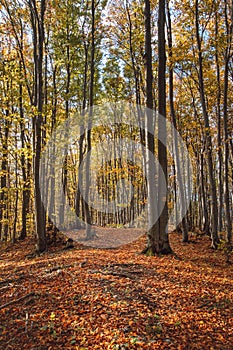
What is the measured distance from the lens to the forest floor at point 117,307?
3.69 metres

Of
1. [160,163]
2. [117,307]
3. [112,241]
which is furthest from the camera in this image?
[112,241]

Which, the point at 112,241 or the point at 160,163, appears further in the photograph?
the point at 112,241

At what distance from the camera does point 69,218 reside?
72.9 ft

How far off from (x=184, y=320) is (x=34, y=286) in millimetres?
3323

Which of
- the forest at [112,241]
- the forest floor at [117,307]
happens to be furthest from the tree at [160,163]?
the forest floor at [117,307]

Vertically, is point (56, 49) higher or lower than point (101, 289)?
higher

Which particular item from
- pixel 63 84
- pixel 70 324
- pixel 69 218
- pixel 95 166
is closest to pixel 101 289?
pixel 70 324

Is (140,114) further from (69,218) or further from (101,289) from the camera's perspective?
(101,289)

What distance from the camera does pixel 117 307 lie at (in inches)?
176

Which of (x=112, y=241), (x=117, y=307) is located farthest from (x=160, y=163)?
(x=112, y=241)

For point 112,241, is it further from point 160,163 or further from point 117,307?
point 117,307

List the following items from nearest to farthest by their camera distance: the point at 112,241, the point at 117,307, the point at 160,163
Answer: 1. the point at 117,307
2. the point at 160,163
3. the point at 112,241

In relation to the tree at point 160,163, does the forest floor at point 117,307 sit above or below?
below

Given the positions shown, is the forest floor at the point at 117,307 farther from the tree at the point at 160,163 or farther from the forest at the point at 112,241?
the tree at the point at 160,163
